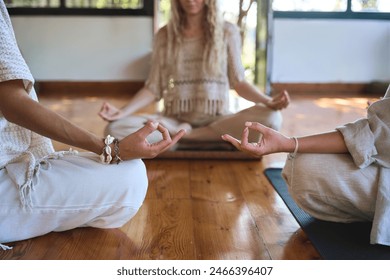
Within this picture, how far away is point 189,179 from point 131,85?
10.3 feet

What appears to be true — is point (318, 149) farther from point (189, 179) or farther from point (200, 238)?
point (189, 179)

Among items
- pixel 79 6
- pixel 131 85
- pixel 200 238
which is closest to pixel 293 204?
pixel 200 238

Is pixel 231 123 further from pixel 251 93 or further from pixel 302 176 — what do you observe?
pixel 302 176

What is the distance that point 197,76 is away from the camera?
2352mm

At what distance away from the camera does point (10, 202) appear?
1.24 metres

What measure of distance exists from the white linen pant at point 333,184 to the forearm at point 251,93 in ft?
2.71

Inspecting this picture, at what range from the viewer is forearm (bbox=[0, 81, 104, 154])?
45.6 inches

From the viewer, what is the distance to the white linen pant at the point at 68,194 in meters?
1.25

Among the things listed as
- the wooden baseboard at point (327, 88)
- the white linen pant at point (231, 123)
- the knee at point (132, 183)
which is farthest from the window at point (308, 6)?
the knee at point (132, 183)

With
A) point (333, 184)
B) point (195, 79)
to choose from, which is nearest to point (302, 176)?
point (333, 184)

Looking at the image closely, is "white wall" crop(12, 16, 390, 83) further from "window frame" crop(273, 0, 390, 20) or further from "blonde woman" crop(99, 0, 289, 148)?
"blonde woman" crop(99, 0, 289, 148)

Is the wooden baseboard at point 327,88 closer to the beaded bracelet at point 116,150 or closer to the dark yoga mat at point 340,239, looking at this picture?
the dark yoga mat at point 340,239

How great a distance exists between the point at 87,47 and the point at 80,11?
350 millimetres

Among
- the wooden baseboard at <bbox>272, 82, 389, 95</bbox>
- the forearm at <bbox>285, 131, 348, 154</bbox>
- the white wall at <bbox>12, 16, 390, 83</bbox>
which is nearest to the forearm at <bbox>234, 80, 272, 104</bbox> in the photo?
the forearm at <bbox>285, 131, 348, 154</bbox>
